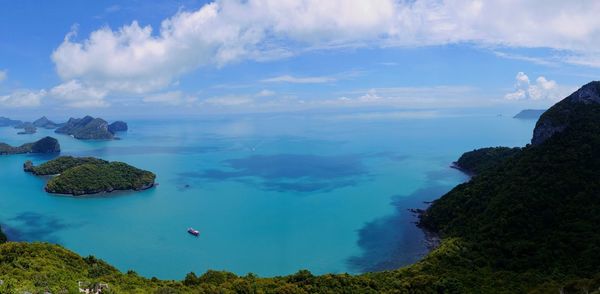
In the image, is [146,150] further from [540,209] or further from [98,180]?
[540,209]

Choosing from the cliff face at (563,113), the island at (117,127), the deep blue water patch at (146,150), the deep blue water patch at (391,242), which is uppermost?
the island at (117,127)

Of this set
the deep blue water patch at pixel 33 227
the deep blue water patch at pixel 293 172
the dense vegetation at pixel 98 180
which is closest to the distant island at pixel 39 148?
the deep blue water patch at pixel 293 172

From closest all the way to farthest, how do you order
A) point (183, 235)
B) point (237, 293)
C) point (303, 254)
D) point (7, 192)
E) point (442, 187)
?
point (237, 293) < point (303, 254) < point (183, 235) < point (442, 187) < point (7, 192)

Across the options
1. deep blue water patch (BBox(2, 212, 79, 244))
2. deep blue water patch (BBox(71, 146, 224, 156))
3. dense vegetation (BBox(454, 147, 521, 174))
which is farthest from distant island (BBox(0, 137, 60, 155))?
dense vegetation (BBox(454, 147, 521, 174))

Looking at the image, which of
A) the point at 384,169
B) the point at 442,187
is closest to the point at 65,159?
the point at 384,169

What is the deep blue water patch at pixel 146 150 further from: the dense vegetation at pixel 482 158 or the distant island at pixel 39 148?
the dense vegetation at pixel 482 158

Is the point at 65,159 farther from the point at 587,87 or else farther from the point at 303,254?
the point at 587,87
